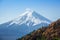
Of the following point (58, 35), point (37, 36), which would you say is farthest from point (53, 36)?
point (37, 36)

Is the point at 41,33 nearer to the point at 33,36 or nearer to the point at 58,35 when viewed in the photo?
the point at 33,36

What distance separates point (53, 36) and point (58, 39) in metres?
1.85

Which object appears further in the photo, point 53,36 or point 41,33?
point 41,33

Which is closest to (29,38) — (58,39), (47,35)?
(47,35)

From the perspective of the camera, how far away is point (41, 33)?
122ft

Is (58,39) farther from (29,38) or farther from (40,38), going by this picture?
(29,38)

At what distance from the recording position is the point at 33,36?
37406 mm

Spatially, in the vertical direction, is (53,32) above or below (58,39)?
above

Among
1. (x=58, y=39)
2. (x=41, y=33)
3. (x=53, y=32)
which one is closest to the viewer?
(x=58, y=39)

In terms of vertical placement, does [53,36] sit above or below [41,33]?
A: below

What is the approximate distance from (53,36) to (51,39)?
975 mm

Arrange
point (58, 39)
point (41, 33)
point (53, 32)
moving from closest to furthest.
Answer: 1. point (58, 39)
2. point (53, 32)
3. point (41, 33)

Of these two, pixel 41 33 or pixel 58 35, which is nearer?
pixel 58 35

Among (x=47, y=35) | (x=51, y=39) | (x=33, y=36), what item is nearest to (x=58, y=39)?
(x=51, y=39)
